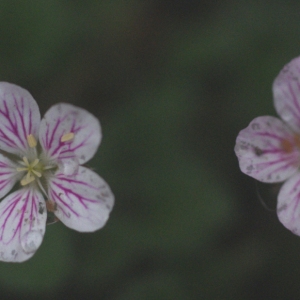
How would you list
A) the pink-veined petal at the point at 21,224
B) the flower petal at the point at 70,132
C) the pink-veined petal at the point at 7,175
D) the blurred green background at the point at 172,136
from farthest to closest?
the blurred green background at the point at 172,136
the pink-veined petal at the point at 7,175
the pink-veined petal at the point at 21,224
the flower petal at the point at 70,132

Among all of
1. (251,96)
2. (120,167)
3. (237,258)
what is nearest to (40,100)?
(120,167)

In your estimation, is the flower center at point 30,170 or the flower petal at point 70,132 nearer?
the flower petal at point 70,132

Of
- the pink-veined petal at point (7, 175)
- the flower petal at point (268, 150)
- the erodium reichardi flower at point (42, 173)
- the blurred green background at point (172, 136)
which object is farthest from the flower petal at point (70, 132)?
the blurred green background at point (172, 136)

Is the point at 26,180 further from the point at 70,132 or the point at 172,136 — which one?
the point at 172,136

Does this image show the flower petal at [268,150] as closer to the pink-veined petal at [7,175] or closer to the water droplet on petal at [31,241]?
the water droplet on petal at [31,241]

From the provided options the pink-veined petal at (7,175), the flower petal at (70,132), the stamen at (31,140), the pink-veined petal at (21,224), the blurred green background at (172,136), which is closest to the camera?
the flower petal at (70,132)

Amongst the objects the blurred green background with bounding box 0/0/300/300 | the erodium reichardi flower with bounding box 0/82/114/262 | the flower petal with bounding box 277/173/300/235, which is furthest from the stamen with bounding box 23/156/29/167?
the flower petal with bounding box 277/173/300/235

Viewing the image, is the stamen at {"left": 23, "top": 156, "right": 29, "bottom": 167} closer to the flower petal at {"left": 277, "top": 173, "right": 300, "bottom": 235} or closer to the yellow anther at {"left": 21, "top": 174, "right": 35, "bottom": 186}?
the yellow anther at {"left": 21, "top": 174, "right": 35, "bottom": 186}
